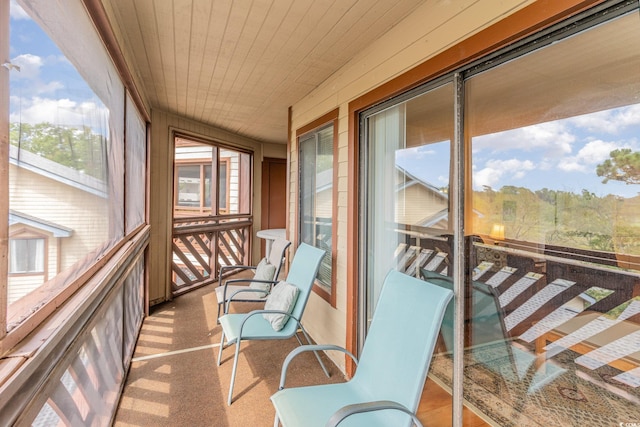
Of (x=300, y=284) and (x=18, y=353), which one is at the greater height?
(x=18, y=353)

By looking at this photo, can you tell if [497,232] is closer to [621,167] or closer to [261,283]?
[621,167]

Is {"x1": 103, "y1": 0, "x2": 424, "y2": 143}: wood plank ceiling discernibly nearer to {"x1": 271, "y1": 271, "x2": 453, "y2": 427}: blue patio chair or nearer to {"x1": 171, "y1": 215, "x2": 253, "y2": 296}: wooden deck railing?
{"x1": 271, "y1": 271, "x2": 453, "y2": 427}: blue patio chair

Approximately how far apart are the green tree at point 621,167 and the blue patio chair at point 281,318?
1.85m

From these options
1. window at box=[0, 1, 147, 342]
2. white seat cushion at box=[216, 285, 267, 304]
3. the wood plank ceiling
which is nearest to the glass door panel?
the wood plank ceiling

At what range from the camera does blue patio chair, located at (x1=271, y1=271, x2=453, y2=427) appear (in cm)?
145

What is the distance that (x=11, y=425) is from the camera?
2.52 ft

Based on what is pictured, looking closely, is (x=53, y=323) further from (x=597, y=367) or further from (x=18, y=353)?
(x=597, y=367)

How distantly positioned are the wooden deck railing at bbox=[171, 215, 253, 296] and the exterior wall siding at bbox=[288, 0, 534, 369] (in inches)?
80.2

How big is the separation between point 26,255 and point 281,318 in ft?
5.74

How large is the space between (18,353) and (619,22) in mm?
2082

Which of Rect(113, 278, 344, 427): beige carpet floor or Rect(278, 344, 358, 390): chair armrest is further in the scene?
Rect(113, 278, 344, 427): beige carpet floor

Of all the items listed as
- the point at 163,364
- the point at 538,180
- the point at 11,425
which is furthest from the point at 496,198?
the point at 163,364

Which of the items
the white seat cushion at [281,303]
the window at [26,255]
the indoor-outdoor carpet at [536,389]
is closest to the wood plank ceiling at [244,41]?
the window at [26,255]

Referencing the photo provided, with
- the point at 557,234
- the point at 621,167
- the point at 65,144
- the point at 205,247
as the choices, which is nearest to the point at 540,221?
the point at 557,234
